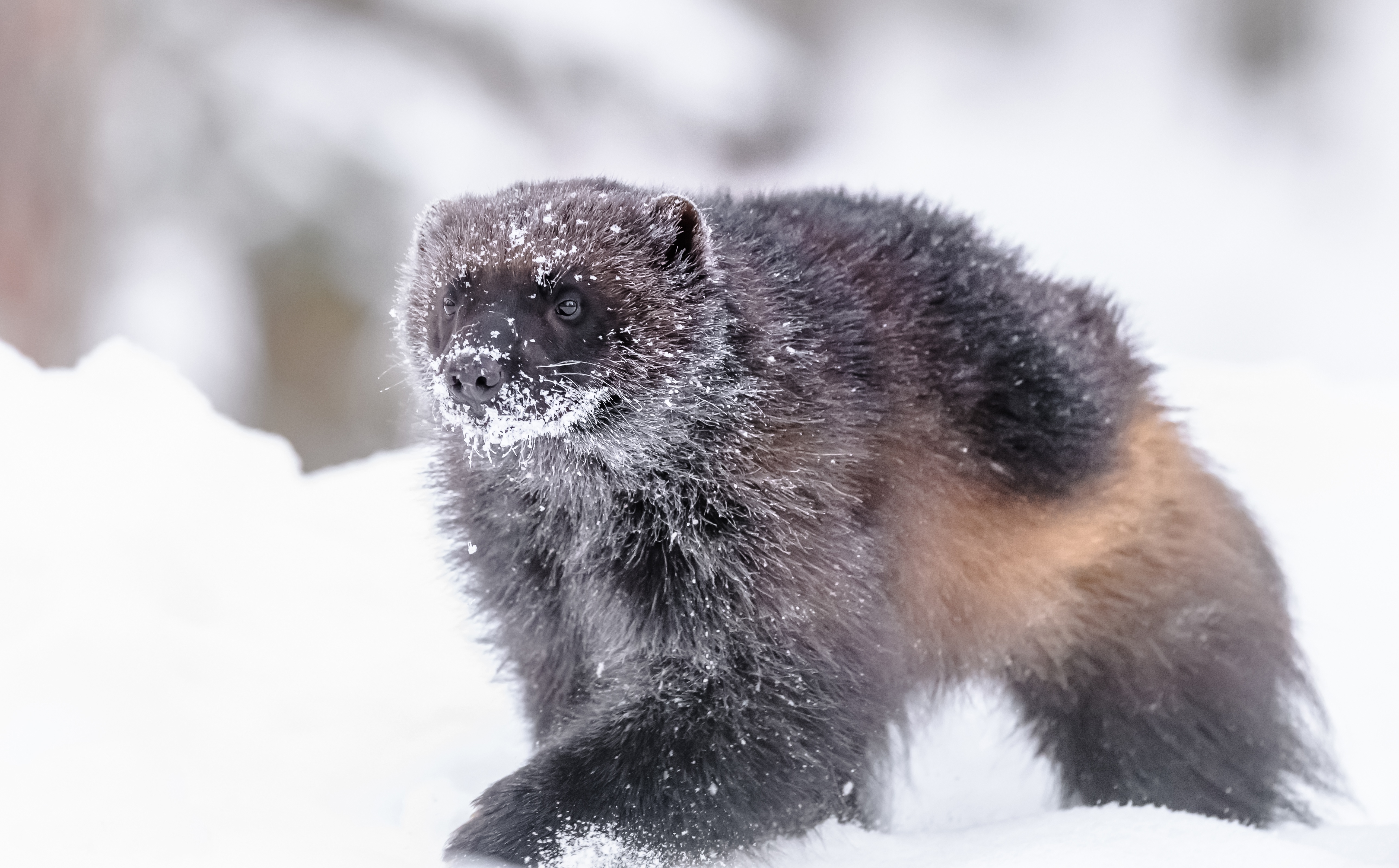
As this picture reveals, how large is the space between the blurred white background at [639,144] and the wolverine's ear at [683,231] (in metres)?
3.62

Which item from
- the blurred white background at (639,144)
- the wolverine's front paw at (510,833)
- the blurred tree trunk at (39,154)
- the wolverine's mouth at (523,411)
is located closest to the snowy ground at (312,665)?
the wolverine's front paw at (510,833)

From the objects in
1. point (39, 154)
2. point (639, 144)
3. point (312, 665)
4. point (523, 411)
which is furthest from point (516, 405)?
point (639, 144)

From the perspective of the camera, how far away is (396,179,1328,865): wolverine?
2.46 m

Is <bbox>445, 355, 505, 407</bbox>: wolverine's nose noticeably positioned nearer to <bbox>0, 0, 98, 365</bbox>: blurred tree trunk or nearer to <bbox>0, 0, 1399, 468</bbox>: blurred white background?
<bbox>0, 0, 1399, 468</bbox>: blurred white background

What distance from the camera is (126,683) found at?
2975 millimetres

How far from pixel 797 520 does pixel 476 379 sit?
69 centimetres

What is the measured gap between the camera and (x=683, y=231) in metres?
2.57

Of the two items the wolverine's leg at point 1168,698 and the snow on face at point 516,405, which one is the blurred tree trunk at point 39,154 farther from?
the wolverine's leg at point 1168,698

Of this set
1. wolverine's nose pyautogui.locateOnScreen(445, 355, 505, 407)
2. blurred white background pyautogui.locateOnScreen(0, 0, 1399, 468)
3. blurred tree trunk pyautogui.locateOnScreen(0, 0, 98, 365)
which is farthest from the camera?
blurred white background pyautogui.locateOnScreen(0, 0, 1399, 468)

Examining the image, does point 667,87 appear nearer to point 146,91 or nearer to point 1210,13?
point 146,91

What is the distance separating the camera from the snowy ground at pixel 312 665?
250 centimetres

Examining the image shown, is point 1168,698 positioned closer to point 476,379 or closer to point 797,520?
point 797,520

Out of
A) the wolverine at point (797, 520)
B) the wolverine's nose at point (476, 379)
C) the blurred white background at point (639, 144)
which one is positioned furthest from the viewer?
the blurred white background at point (639, 144)

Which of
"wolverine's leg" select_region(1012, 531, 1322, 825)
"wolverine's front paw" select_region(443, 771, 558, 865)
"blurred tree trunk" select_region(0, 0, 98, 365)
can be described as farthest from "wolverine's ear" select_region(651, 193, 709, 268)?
"blurred tree trunk" select_region(0, 0, 98, 365)
